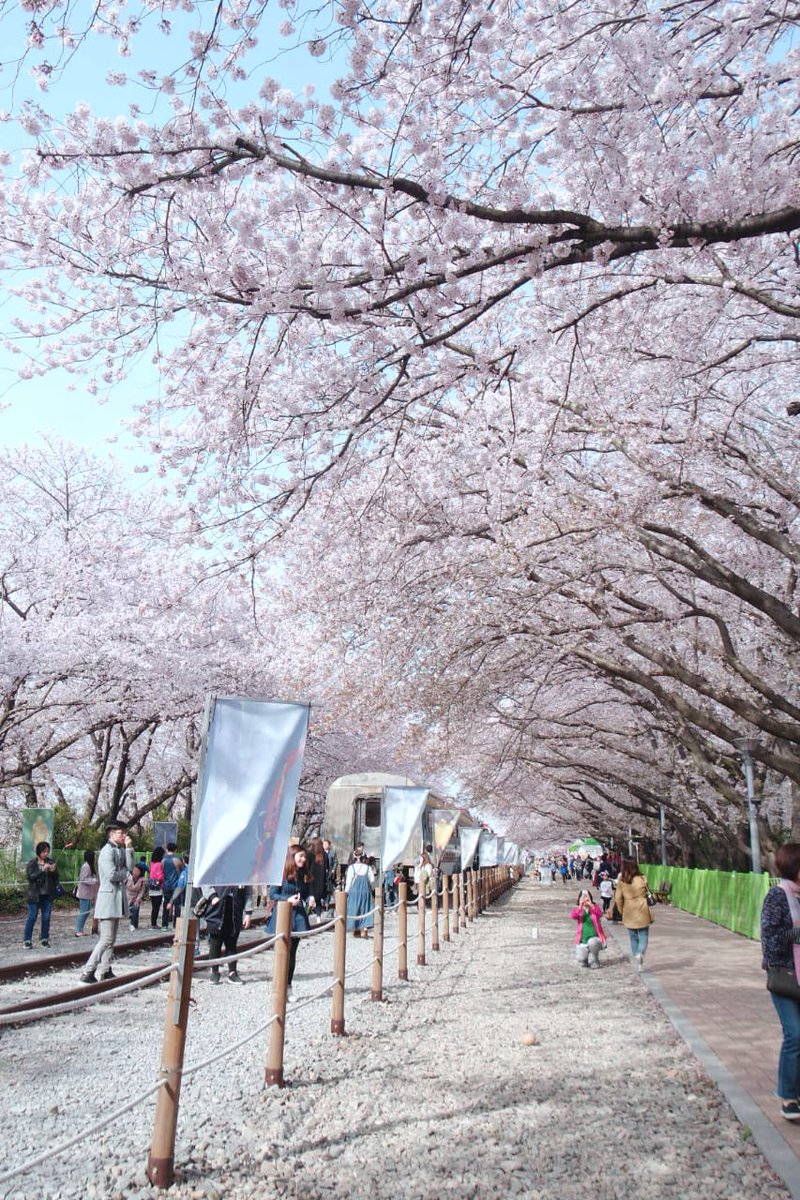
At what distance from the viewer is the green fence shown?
54.6 feet

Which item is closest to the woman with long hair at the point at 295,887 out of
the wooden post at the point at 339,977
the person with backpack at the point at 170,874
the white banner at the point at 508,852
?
the wooden post at the point at 339,977

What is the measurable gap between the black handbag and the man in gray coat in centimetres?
673

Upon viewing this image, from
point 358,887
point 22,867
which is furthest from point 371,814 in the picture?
point 358,887

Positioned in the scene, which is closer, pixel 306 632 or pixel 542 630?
pixel 542 630

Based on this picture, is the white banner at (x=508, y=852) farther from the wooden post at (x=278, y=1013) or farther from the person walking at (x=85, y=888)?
the wooden post at (x=278, y=1013)

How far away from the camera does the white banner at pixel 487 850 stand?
31.5 metres

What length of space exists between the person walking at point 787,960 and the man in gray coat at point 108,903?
264 inches

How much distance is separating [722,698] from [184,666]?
523 inches

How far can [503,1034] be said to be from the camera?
25.4 feet

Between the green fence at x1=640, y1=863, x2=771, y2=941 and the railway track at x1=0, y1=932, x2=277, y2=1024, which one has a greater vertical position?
the green fence at x1=640, y1=863, x2=771, y2=941

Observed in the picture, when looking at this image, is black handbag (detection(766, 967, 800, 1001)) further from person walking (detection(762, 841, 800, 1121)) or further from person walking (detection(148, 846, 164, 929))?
person walking (detection(148, 846, 164, 929))

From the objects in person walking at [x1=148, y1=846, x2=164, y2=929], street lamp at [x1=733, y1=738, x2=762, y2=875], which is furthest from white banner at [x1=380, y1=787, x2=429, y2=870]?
person walking at [x1=148, y1=846, x2=164, y2=929]

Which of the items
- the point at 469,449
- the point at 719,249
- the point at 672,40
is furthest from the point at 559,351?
the point at 672,40

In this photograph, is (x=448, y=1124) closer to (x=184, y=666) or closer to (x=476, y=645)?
(x=476, y=645)
